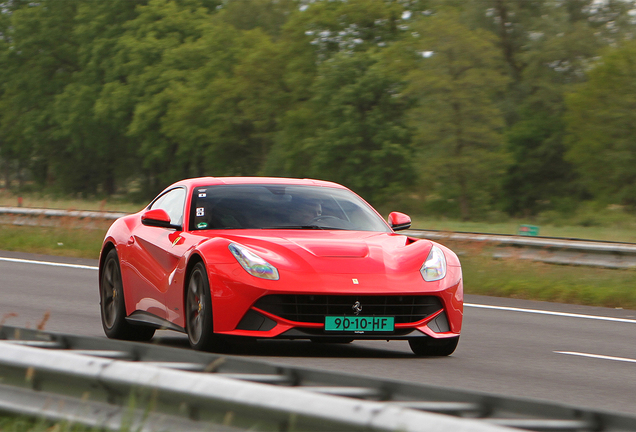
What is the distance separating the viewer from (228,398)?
3381 millimetres

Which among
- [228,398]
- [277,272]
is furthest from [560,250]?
[228,398]

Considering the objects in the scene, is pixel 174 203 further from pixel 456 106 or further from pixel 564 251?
pixel 456 106

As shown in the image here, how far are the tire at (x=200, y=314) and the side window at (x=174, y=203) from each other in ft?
2.92

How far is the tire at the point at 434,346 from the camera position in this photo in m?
7.84

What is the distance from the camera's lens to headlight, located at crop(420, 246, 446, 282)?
752 centimetres

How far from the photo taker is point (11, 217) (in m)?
23.5

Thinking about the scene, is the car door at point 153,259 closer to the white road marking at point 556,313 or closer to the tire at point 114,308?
the tire at point 114,308

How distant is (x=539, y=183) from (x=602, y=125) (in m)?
9.26

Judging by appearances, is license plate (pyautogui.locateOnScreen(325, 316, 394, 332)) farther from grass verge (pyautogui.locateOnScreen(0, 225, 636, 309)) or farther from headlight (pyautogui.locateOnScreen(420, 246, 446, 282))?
grass verge (pyautogui.locateOnScreen(0, 225, 636, 309))

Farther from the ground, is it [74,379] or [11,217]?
[74,379]

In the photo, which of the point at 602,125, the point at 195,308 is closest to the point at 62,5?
the point at 602,125

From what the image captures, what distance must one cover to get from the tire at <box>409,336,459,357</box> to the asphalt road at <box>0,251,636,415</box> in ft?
0.31

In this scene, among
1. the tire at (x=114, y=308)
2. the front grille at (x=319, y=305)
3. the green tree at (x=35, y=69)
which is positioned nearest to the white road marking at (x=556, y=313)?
the tire at (x=114, y=308)

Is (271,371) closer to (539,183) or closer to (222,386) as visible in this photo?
(222,386)
